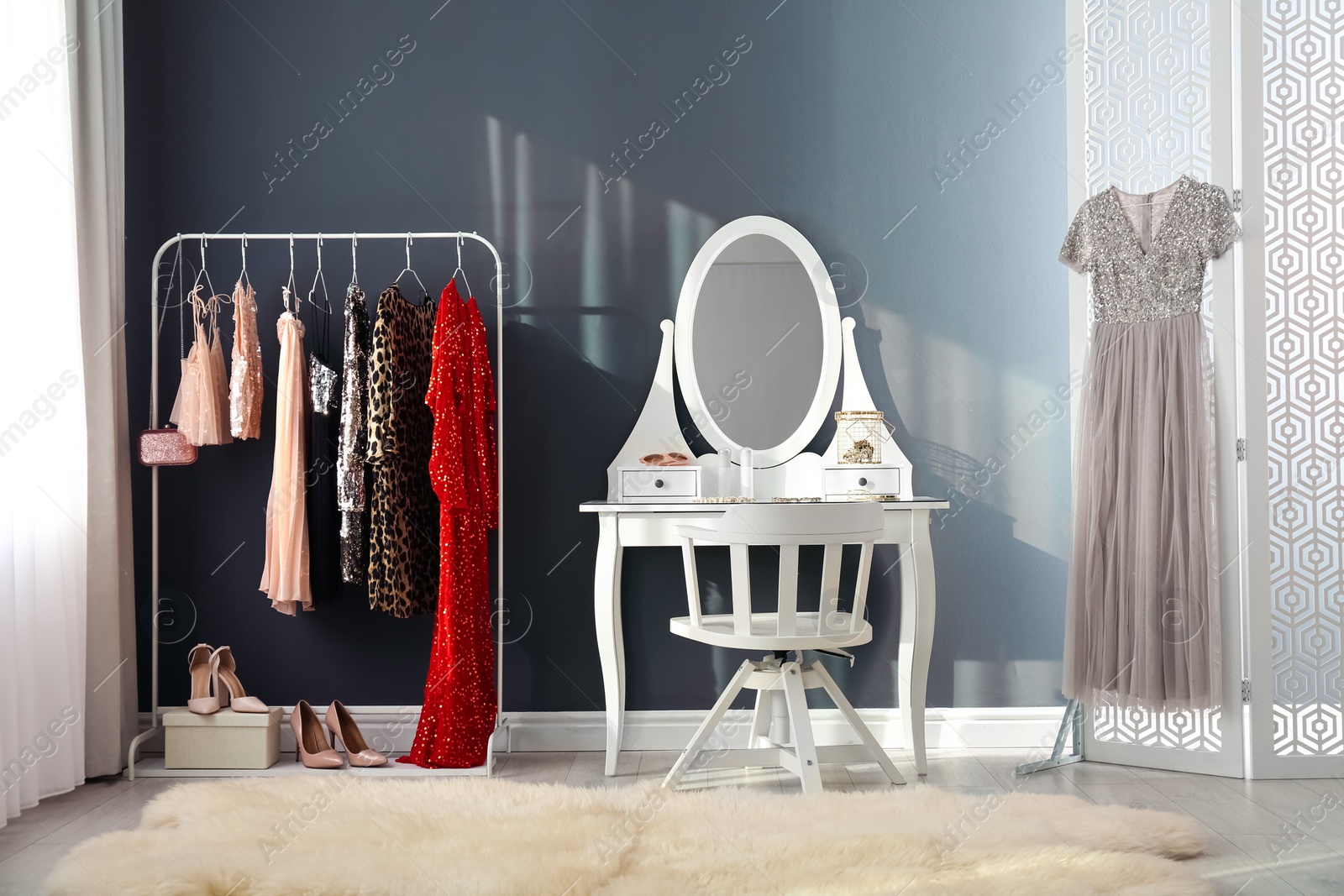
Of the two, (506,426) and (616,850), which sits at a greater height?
(506,426)

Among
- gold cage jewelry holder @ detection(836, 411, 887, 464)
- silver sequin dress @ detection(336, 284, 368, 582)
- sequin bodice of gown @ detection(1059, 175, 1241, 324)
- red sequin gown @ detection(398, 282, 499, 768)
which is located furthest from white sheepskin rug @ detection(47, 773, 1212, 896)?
sequin bodice of gown @ detection(1059, 175, 1241, 324)

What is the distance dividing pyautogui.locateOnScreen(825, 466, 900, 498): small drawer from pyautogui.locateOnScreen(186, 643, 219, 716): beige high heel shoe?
2088 millimetres

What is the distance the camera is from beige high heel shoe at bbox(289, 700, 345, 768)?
2945mm

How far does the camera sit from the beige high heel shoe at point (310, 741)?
9.66 feet

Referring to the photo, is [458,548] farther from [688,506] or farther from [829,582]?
[829,582]

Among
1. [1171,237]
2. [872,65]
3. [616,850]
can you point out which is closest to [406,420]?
[616,850]

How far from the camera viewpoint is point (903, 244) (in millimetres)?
3342

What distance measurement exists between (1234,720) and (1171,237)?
1.48 meters

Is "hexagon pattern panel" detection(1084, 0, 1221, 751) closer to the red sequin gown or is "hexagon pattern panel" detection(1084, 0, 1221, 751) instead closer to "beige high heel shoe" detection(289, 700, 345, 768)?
the red sequin gown

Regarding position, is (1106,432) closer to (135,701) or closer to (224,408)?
(224,408)

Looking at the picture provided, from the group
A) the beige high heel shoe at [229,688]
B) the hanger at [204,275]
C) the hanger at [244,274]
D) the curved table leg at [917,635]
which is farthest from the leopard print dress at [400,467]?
the curved table leg at [917,635]

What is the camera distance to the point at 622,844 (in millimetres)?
2137

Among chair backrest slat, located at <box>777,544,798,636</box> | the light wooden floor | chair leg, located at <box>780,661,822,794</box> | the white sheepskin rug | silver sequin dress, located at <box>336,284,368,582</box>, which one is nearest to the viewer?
the white sheepskin rug

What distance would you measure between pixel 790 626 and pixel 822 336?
1.21 m
